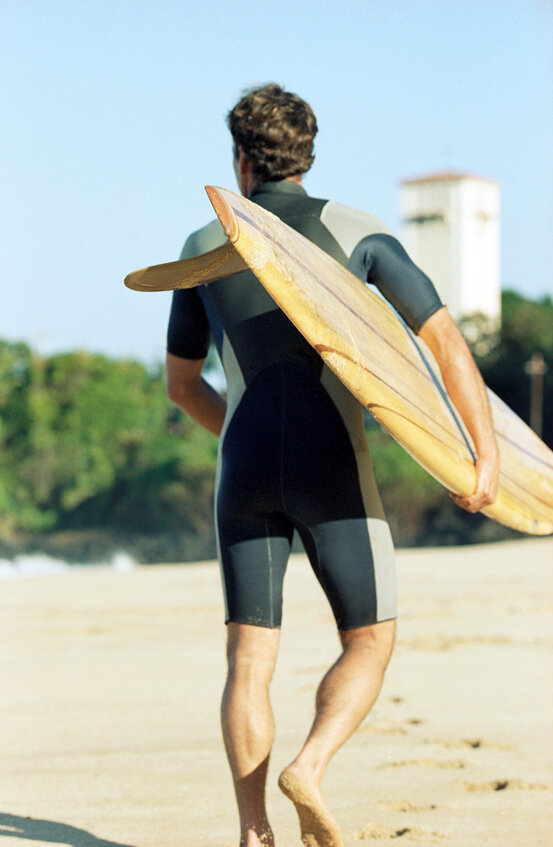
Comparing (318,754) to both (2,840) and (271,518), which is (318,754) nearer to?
(271,518)

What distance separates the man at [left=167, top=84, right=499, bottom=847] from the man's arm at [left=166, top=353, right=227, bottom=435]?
0.23 metres

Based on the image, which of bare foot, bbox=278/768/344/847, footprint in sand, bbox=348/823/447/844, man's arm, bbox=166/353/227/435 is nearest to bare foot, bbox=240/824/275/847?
bare foot, bbox=278/768/344/847

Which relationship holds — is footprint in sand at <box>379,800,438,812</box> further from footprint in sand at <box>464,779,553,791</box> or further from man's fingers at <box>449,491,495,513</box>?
man's fingers at <box>449,491,495,513</box>

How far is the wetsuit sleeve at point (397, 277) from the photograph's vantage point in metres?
2.42

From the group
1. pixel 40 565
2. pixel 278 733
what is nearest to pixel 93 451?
pixel 40 565

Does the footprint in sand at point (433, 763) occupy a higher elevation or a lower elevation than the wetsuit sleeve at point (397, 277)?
lower

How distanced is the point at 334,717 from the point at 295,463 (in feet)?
1.70

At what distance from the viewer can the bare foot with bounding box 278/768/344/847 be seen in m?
2.14

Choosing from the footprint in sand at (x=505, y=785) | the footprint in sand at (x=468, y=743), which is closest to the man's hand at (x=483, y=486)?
the footprint in sand at (x=505, y=785)

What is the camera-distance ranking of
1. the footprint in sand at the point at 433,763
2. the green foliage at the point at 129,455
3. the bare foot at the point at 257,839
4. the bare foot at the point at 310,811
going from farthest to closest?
the green foliage at the point at 129,455 < the footprint in sand at the point at 433,763 < the bare foot at the point at 257,839 < the bare foot at the point at 310,811

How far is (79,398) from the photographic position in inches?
1932

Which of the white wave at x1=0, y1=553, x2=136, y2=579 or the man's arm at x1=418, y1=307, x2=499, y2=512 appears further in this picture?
the white wave at x1=0, y1=553, x2=136, y2=579

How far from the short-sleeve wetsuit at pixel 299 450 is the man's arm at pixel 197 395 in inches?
9.7

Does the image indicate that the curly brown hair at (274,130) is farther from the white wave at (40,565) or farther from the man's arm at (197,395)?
the white wave at (40,565)
